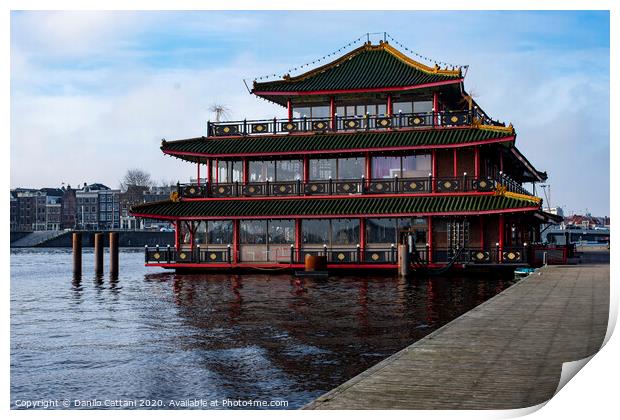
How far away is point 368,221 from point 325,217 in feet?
9.66

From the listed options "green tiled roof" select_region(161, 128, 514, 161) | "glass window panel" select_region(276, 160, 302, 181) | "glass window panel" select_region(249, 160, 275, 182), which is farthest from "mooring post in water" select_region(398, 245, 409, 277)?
"glass window panel" select_region(249, 160, 275, 182)

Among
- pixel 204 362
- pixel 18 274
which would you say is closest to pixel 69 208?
pixel 18 274

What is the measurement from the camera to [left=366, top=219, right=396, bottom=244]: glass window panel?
47188mm

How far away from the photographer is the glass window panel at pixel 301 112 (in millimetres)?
53344

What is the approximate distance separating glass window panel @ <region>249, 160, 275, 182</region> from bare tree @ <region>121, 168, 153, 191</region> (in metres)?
135

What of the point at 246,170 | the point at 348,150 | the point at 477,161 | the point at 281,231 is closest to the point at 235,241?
the point at 281,231

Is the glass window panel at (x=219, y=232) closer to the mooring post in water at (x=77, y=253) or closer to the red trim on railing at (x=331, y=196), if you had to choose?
the red trim on railing at (x=331, y=196)

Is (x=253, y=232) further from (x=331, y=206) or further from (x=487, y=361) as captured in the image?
(x=487, y=361)

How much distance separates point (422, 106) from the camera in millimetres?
50875

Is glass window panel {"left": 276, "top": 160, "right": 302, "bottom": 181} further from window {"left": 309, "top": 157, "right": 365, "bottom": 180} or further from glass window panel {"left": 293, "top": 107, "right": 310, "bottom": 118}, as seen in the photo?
glass window panel {"left": 293, "top": 107, "right": 310, "bottom": 118}

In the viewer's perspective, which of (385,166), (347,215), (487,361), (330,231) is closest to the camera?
(487,361)

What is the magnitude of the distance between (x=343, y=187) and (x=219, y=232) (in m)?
9.09
